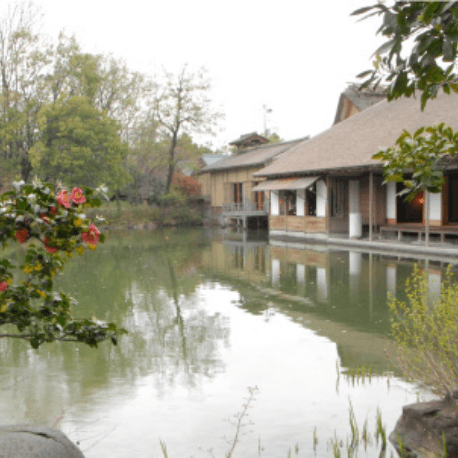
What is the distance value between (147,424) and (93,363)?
2.04 meters

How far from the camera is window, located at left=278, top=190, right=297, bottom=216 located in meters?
26.0

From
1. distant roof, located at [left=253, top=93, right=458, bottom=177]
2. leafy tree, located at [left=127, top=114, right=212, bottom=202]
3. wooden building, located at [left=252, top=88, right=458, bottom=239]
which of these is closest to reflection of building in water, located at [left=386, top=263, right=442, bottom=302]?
wooden building, located at [left=252, top=88, right=458, bottom=239]

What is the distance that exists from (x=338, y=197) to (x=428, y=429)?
63.9ft

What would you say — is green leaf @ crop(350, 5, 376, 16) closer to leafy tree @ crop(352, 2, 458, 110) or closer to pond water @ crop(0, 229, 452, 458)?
leafy tree @ crop(352, 2, 458, 110)

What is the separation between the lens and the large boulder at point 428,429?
13.5ft

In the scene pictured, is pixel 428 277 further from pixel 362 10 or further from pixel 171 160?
pixel 171 160

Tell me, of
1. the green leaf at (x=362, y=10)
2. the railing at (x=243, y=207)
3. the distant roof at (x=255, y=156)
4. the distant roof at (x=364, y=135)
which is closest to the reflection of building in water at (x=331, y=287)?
the distant roof at (x=364, y=135)

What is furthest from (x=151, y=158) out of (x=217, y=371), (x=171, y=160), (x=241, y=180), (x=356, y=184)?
(x=217, y=371)

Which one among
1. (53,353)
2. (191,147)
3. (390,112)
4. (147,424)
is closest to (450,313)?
(147,424)

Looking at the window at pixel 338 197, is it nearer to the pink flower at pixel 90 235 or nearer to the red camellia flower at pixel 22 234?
the pink flower at pixel 90 235

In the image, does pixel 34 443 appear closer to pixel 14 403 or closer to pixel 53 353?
pixel 14 403

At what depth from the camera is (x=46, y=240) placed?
2736 millimetres

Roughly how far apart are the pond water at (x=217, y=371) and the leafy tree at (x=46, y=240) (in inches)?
72.1

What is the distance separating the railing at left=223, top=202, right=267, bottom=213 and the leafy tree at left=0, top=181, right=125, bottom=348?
98.4 feet
